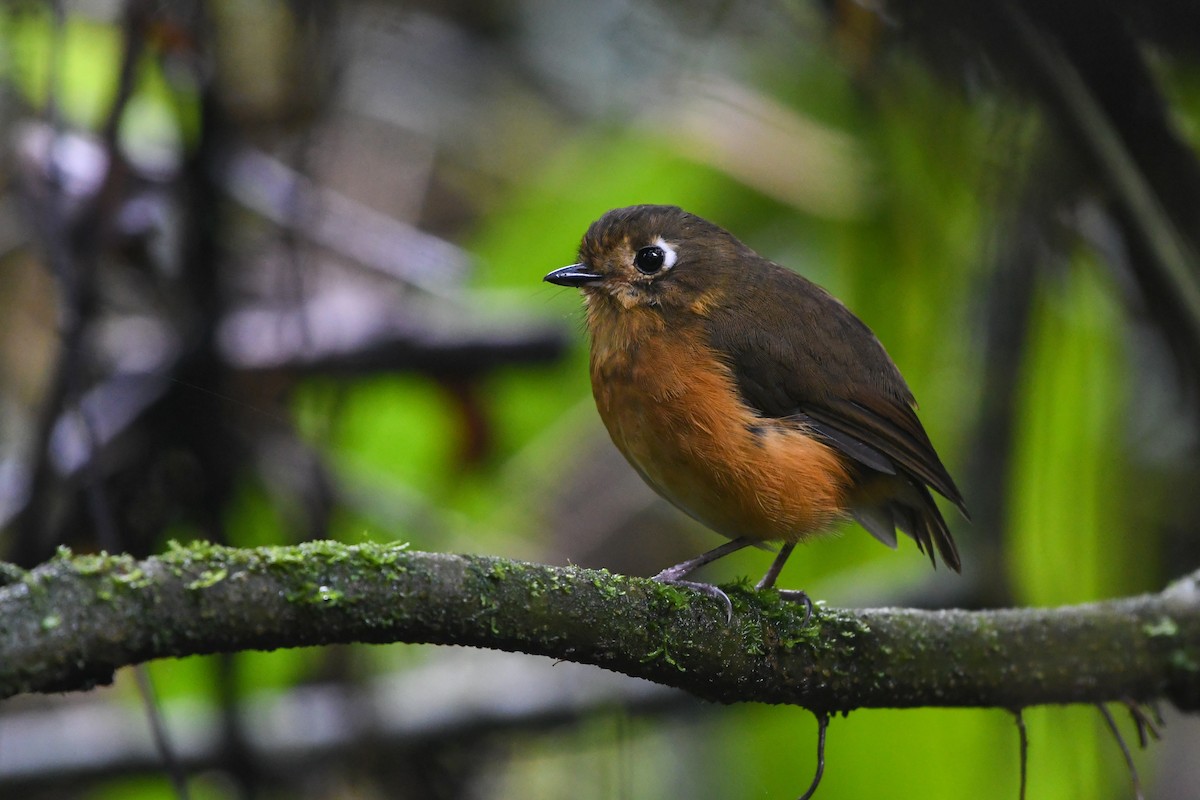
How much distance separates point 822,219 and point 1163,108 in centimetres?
271

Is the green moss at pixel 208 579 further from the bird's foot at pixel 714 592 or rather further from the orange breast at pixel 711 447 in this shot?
the orange breast at pixel 711 447

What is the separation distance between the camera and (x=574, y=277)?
363 centimetres

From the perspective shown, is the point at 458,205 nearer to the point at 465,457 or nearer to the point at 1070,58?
the point at 465,457

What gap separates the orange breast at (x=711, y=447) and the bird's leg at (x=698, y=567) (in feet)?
0.16

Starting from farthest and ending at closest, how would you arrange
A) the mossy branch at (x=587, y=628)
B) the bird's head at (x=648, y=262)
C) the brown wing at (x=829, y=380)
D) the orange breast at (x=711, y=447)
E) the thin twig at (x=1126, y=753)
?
1. the bird's head at (x=648, y=262)
2. the brown wing at (x=829, y=380)
3. the orange breast at (x=711, y=447)
4. the thin twig at (x=1126, y=753)
5. the mossy branch at (x=587, y=628)

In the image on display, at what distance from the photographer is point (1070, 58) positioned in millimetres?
2617

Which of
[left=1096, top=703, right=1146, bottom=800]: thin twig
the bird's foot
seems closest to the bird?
the bird's foot

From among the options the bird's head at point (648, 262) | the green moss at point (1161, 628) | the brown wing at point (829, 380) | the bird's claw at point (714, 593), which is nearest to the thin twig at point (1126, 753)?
the green moss at point (1161, 628)

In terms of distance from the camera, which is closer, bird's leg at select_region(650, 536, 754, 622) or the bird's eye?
bird's leg at select_region(650, 536, 754, 622)

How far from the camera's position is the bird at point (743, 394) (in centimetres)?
324

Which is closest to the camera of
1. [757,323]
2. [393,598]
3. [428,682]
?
[393,598]

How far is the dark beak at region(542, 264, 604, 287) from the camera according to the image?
3.63 metres

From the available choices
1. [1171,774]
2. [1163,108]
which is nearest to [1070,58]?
[1163,108]

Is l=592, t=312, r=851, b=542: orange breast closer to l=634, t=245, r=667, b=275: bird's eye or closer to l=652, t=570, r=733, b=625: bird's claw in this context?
→ l=634, t=245, r=667, b=275: bird's eye
